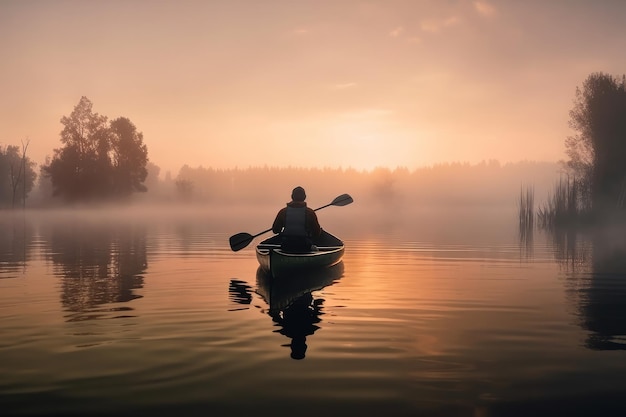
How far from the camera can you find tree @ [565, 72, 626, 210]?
138 ft

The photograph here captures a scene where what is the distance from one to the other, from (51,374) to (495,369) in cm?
522

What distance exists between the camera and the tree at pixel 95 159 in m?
72.4

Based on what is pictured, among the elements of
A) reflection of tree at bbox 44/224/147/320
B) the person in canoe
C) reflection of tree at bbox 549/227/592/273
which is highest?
the person in canoe

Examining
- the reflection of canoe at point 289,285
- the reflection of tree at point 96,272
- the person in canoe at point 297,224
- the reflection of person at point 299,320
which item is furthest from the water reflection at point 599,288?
the reflection of tree at point 96,272

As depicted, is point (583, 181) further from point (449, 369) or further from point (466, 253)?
point (449, 369)

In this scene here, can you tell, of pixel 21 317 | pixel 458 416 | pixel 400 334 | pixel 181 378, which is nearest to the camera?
pixel 458 416

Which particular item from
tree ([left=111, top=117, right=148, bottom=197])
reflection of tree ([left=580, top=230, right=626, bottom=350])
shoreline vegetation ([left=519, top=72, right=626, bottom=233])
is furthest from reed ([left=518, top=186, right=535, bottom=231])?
tree ([left=111, top=117, right=148, bottom=197])

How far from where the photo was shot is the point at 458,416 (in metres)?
5.05

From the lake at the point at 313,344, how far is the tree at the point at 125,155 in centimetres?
6205

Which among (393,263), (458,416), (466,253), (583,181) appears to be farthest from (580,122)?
(458,416)

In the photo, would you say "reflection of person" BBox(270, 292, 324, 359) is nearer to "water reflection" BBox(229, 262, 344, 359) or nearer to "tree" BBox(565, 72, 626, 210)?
"water reflection" BBox(229, 262, 344, 359)

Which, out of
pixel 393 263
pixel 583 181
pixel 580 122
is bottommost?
pixel 393 263

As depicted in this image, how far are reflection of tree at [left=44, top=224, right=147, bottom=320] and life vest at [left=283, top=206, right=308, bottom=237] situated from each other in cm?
419

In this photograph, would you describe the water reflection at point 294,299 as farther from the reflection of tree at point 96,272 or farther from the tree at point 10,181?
the tree at point 10,181
